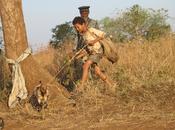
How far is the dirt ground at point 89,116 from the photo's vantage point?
6.84 m

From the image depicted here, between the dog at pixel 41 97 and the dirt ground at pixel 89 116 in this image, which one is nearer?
the dirt ground at pixel 89 116

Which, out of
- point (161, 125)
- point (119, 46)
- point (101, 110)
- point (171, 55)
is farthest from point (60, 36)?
point (161, 125)

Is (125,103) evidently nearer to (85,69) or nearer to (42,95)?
(85,69)

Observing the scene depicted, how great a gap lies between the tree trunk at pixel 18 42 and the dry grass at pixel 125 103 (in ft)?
1.62

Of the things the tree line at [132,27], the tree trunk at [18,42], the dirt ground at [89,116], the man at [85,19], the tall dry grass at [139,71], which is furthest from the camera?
the tree line at [132,27]

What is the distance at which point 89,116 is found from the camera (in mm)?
7594

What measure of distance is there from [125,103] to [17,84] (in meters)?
1.85

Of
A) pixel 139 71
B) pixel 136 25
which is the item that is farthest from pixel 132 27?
pixel 139 71

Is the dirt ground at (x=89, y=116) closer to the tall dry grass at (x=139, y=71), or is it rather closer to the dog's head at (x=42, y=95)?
the dog's head at (x=42, y=95)

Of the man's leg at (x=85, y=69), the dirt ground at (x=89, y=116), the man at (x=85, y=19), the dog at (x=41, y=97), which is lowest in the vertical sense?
the dirt ground at (x=89, y=116)

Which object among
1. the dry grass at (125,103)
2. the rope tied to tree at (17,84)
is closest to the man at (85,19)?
the dry grass at (125,103)

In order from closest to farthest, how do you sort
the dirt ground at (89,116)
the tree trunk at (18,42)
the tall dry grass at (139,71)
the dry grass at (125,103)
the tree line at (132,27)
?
the dirt ground at (89,116)
the dry grass at (125,103)
the tall dry grass at (139,71)
the tree trunk at (18,42)
the tree line at (132,27)

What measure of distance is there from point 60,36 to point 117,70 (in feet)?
20.3

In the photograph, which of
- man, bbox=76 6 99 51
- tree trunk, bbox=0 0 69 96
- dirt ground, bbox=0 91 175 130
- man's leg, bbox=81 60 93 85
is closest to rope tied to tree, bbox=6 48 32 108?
tree trunk, bbox=0 0 69 96
